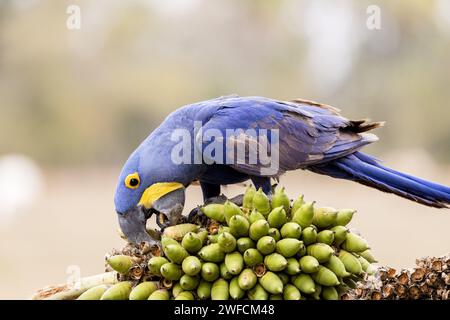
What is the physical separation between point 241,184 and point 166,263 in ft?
5.26

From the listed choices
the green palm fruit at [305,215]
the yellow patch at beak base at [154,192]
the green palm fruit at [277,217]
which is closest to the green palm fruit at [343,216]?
the green palm fruit at [305,215]

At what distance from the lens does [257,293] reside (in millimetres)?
2816

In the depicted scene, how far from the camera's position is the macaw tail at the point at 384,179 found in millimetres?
3766

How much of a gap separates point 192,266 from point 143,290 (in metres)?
0.26

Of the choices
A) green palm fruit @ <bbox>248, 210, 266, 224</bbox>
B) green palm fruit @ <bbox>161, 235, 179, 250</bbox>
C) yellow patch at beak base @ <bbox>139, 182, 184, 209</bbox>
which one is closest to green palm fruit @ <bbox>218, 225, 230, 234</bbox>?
green palm fruit @ <bbox>248, 210, 266, 224</bbox>

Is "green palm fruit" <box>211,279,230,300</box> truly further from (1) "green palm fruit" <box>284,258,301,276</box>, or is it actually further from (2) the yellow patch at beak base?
(2) the yellow patch at beak base

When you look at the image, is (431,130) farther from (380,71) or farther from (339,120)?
(339,120)

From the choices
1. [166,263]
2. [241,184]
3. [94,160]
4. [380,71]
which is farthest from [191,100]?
[166,263]

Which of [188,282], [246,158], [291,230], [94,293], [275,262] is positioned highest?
[246,158]

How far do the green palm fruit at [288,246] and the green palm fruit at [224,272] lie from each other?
0.24 meters

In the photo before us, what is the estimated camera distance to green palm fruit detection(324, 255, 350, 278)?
2.88 m

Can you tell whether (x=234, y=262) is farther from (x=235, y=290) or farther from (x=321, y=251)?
(x=321, y=251)

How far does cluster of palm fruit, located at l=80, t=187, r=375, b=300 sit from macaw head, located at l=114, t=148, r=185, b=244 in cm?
58

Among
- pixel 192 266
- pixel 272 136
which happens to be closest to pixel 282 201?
pixel 192 266
